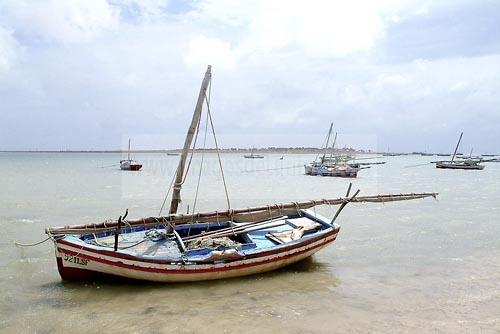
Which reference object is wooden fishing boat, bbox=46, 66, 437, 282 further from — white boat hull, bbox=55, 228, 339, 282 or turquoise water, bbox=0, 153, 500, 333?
turquoise water, bbox=0, 153, 500, 333

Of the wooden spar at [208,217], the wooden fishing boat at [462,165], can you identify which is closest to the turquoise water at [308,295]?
the wooden spar at [208,217]

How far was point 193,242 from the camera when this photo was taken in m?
12.5

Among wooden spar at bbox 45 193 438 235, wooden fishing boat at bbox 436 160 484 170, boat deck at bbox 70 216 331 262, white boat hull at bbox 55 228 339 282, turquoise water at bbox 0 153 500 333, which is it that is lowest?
turquoise water at bbox 0 153 500 333

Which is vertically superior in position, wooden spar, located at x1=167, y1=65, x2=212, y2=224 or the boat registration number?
wooden spar, located at x1=167, y1=65, x2=212, y2=224

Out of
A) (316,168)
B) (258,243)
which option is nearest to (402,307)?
(258,243)

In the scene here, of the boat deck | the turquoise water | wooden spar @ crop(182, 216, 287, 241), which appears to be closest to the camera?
the turquoise water

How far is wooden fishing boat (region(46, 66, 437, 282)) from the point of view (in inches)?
413

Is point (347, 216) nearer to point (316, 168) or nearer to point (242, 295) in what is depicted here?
point (242, 295)

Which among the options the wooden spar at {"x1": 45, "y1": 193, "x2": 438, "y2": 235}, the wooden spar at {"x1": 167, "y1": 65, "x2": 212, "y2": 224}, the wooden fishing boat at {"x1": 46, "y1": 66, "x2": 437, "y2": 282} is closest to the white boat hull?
the wooden fishing boat at {"x1": 46, "y1": 66, "x2": 437, "y2": 282}

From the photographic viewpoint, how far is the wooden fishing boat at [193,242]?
34.4 ft

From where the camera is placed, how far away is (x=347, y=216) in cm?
2306

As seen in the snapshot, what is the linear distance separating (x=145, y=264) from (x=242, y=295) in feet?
8.37

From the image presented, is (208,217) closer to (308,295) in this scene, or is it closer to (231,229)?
(231,229)

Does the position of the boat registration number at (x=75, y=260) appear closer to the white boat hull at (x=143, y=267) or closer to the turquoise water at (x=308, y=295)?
the white boat hull at (x=143, y=267)
